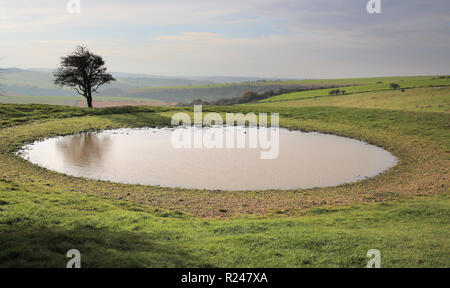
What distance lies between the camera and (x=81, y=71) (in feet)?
132

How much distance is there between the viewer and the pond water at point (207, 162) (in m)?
15.4

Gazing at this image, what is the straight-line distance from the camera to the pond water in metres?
15.4

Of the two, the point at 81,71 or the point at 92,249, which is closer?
the point at 92,249

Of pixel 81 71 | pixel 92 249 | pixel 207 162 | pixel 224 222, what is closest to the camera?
pixel 92 249

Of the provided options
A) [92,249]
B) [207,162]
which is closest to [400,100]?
[207,162]

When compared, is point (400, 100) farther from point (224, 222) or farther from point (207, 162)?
point (224, 222)

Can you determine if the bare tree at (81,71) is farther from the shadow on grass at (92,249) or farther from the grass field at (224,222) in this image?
the shadow on grass at (92,249)

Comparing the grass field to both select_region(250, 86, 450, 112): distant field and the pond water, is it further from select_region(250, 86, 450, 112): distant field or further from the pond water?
select_region(250, 86, 450, 112): distant field

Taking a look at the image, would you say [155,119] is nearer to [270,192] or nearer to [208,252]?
[270,192]

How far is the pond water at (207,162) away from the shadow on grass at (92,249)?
21.4 feet

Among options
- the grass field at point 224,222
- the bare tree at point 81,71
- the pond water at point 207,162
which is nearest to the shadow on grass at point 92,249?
the grass field at point 224,222

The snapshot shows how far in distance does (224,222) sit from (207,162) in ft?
28.8

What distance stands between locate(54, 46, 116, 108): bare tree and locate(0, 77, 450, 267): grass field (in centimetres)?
2191
